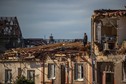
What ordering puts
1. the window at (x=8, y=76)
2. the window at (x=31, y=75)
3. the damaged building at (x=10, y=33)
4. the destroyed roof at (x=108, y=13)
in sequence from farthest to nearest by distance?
the damaged building at (x=10, y=33) → the window at (x=8, y=76) → the window at (x=31, y=75) → the destroyed roof at (x=108, y=13)

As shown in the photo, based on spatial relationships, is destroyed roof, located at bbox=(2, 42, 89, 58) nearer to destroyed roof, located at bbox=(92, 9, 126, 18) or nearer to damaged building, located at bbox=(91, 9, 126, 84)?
damaged building, located at bbox=(91, 9, 126, 84)

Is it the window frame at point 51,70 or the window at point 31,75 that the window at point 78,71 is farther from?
the window at point 31,75

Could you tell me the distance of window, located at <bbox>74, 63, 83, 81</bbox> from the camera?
118 ft

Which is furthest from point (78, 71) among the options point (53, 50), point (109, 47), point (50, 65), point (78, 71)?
point (109, 47)

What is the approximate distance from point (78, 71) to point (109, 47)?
398cm

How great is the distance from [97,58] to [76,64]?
8.51 feet

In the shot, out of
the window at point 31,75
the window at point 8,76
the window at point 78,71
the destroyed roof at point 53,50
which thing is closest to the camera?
the window at point 78,71

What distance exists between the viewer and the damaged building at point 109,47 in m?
33.5

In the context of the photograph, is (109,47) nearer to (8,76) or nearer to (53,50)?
(53,50)

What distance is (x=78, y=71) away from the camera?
36.2m

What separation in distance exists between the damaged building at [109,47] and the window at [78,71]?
1886 mm

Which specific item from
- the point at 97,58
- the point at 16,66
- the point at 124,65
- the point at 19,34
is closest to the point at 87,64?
the point at 97,58

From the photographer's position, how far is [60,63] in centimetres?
3706

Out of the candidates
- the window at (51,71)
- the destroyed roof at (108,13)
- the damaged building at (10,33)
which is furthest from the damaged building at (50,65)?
the damaged building at (10,33)
